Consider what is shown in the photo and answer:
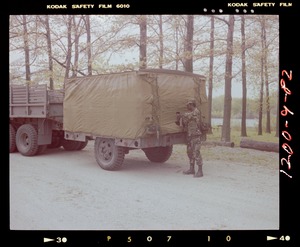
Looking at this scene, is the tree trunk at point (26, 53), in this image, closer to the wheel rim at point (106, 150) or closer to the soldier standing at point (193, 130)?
the wheel rim at point (106, 150)

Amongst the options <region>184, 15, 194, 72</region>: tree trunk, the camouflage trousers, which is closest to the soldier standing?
the camouflage trousers

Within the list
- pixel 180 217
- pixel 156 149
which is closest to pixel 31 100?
pixel 156 149

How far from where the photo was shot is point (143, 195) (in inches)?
225

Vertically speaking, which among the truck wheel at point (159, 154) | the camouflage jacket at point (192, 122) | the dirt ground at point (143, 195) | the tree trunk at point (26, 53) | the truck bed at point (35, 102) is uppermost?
the tree trunk at point (26, 53)

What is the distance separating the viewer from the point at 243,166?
8266 mm

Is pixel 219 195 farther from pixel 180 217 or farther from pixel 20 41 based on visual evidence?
pixel 20 41

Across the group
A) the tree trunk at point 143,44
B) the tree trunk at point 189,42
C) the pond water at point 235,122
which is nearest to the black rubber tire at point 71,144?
the tree trunk at point 143,44

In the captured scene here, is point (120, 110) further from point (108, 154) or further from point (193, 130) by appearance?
point (193, 130)

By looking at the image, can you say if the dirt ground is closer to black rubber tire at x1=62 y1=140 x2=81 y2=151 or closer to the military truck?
the military truck

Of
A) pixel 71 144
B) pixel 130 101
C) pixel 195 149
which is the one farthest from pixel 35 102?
pixel 195 149

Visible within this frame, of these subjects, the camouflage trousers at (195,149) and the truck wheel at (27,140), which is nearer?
the camouflage trousers at (195,149)

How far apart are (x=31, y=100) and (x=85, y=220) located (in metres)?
6.32

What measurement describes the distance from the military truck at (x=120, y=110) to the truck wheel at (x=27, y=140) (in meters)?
0.03

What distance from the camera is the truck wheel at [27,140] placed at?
9555mm
